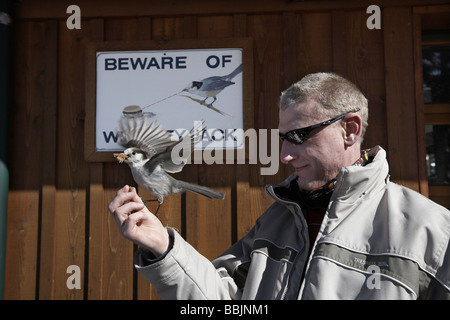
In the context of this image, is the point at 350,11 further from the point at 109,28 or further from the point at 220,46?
the point at 109,28

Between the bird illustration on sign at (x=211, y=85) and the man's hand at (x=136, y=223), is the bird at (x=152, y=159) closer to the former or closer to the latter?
the man's hand at (x=136, y=223)

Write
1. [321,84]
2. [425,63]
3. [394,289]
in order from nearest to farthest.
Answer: [394,289] → [321,84] → [425,63]

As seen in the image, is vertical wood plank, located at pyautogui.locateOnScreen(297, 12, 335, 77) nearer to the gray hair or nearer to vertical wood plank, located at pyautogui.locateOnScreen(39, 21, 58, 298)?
the gray hair

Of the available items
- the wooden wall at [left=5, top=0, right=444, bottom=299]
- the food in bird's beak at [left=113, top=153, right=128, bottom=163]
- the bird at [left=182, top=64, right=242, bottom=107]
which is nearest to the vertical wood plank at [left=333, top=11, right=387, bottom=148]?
the wooden wall at [left=5, top=0, right=444, bottom=299]

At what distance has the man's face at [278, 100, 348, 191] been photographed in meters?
1.61

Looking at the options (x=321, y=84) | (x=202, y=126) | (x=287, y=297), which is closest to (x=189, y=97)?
(x=202, y=126)

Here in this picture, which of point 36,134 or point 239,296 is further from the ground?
point 36,134

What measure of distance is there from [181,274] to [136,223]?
24 centimetres

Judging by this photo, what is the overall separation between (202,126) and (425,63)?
189 cm

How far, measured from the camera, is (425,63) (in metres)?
3.54

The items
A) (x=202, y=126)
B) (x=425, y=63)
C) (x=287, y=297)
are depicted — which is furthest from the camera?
(x=425, y=63)

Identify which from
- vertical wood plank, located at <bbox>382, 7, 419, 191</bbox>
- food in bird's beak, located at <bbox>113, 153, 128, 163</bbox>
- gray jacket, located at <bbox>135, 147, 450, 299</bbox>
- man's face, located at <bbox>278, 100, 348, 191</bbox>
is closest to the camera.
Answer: gray jacket, located at <bbox>135, 147, 450, 299</bbox>

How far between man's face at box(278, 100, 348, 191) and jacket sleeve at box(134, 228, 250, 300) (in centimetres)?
47

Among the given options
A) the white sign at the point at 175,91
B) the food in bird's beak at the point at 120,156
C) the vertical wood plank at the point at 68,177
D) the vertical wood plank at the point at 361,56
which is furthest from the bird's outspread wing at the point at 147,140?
the vertical wood plank at the point at 361,56
